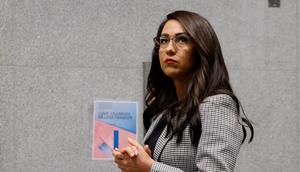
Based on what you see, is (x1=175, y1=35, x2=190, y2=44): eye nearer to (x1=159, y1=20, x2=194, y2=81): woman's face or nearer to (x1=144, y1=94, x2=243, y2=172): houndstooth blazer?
(x1=159, y1=20, x2=194, y2=81): woman's face

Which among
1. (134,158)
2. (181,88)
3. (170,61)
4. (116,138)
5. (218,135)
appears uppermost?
(170,61)

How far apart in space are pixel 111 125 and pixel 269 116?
4.62ft

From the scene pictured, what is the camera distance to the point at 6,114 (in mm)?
4059

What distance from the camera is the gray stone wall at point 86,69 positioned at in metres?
4.09

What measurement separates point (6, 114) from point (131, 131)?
1.02 m

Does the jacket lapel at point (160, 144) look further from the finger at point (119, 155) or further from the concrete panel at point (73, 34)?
the concrete panel at point (73, 34)

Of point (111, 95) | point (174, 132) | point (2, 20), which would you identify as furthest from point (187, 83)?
point (2, 20)

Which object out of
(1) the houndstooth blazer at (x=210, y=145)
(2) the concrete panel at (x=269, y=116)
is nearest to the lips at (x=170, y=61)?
(1) the houndstooth blazer at (x=210, y=145)

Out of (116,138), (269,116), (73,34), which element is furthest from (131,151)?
(269,116)

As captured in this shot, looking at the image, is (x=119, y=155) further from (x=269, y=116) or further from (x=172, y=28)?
(x=269, y=116)

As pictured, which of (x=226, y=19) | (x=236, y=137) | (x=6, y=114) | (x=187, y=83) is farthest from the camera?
(x=226, y=19)

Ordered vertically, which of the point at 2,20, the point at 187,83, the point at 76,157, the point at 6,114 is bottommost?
the point at 76,157

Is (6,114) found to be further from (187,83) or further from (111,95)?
(187,83)

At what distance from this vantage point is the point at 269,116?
4.47 metres
